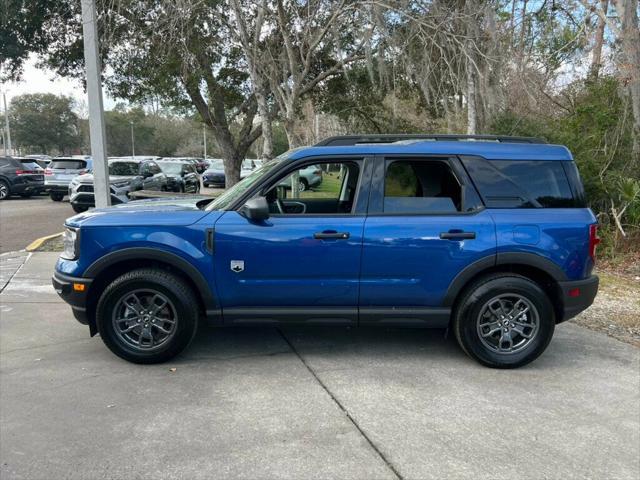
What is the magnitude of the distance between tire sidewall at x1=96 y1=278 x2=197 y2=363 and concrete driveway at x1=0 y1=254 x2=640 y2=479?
0.12 metres

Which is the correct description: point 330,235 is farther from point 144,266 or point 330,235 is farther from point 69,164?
point 69,164

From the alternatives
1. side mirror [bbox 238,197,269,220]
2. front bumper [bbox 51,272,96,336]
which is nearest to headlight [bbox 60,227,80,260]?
front bumper [bbox 51,272,96,336]

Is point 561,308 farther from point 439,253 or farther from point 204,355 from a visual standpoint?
point 204,355

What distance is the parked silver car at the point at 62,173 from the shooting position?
19016 mm

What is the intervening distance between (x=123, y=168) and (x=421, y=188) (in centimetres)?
1531

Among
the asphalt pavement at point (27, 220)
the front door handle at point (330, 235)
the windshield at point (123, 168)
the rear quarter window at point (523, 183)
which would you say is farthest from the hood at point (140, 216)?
the windshield at point (123, 168)

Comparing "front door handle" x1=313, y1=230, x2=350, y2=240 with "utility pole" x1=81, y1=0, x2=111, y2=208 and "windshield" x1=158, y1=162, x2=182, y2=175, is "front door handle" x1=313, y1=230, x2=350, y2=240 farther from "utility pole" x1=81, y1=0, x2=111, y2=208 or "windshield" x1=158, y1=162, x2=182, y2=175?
"windshield" x1=158, y1=162, x2=182, y2=175

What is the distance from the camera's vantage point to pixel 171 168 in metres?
22.5

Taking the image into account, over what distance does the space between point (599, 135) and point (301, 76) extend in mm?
5827

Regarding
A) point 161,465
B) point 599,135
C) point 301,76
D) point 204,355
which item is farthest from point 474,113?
Result: point 161,465

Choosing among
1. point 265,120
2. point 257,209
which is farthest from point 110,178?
point 257,209

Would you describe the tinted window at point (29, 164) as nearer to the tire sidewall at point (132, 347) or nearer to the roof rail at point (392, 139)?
the tire sidewall at point (132, 347)

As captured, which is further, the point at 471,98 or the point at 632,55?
the point at 471,98

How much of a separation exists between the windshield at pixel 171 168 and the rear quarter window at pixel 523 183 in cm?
1890
